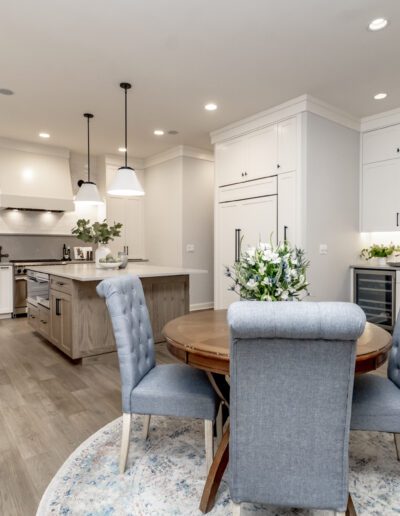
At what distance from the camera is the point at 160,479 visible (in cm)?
175

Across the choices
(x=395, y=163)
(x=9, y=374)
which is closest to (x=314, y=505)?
(x=9, y=374)

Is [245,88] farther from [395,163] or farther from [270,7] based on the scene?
[395,163]

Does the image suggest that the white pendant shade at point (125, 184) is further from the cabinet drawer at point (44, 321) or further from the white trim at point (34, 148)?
the white trim at point (34, 148)

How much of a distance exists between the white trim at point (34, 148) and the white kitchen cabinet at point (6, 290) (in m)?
1.90

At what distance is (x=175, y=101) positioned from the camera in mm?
4160

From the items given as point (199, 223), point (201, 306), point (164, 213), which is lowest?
point (201, 306)

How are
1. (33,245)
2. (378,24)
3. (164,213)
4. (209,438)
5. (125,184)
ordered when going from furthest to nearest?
(164,213)
(33,245)
(125,184)
(378,24)
(209,438)

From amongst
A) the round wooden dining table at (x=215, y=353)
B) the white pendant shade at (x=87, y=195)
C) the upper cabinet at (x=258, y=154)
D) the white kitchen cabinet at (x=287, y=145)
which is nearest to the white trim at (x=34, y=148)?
the white pendant shade at (x=87, y=195)

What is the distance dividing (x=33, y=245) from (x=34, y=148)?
161 centimetres

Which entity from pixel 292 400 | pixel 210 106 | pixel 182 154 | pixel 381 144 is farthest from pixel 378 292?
pixel 292 400

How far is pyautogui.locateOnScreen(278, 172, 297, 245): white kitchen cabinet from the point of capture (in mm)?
4207

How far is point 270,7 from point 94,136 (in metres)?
3.54

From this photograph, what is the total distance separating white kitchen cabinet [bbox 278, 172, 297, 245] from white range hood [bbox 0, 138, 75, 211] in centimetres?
364

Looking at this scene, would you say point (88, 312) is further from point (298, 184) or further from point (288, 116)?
point (288, 116)
